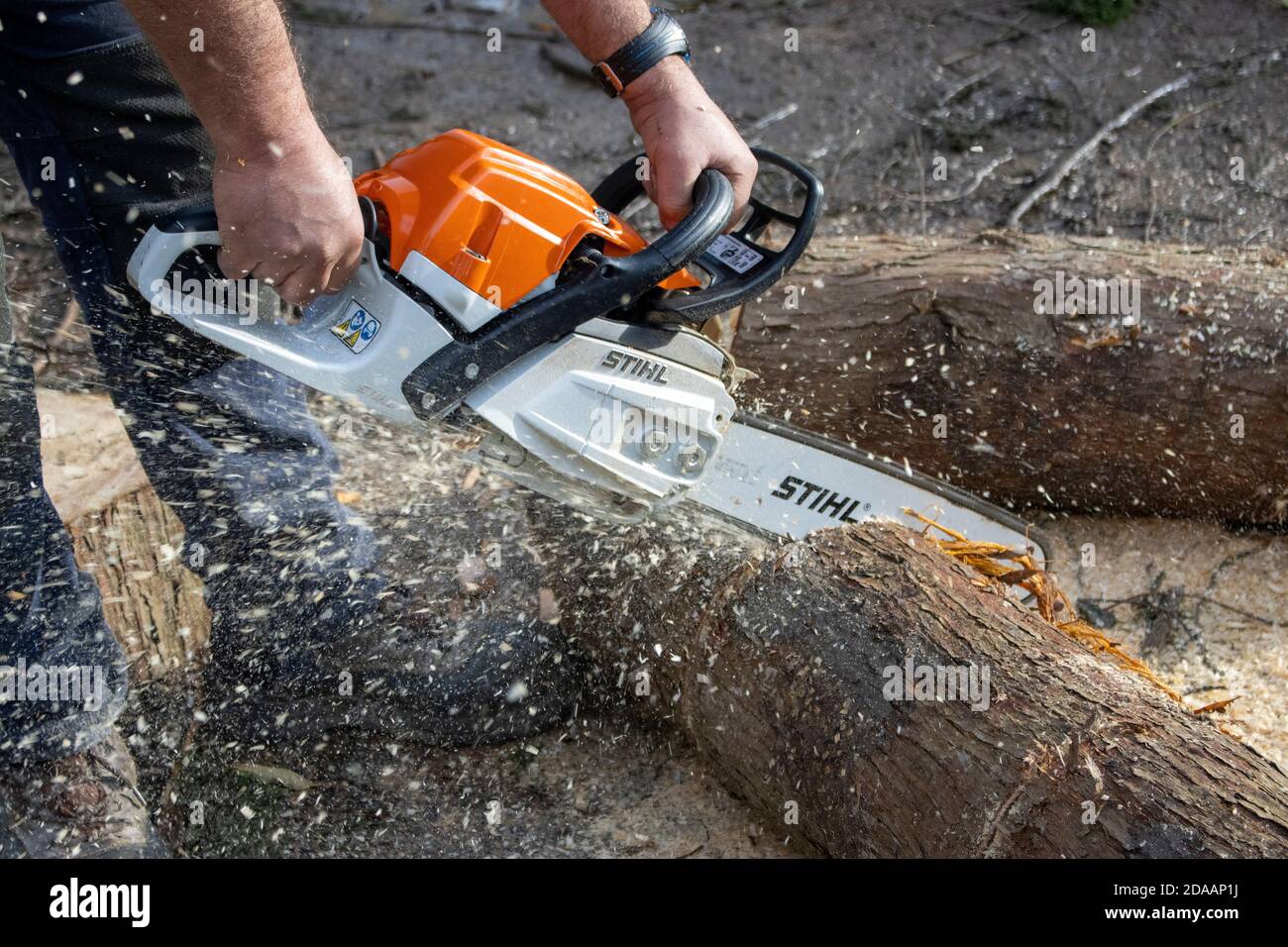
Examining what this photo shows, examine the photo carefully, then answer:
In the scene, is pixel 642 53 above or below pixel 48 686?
above

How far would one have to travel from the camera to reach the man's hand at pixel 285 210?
1650 millimetres

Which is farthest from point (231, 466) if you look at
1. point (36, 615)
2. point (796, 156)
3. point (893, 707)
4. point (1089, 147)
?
point (1089, 147)

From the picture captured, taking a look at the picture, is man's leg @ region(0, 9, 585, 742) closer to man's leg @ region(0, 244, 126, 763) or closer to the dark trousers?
the dark trousers

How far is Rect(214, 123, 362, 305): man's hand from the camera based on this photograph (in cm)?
165

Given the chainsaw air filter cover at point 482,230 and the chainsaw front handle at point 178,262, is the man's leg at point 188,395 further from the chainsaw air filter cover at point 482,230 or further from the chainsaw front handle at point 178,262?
the chainsaw air filter cover at point 482,230

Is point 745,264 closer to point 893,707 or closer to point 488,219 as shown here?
point 488,219

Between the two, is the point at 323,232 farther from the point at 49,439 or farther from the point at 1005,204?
the point at 1005,204

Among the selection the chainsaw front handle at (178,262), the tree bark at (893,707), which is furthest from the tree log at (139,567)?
the tree bark at (893,707)

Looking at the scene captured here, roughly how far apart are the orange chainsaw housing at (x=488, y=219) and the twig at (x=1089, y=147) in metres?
2.45

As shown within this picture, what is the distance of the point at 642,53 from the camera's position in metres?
2.09

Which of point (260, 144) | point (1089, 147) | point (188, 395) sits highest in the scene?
point (260, 144)

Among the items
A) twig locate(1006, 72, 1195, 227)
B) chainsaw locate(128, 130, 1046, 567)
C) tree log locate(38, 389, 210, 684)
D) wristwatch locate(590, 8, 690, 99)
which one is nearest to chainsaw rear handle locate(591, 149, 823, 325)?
chainsaw locate(128, 130, 1046, 567)

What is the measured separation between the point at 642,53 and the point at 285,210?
0.81m

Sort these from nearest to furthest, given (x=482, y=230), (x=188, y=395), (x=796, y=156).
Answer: (x=482, y=230), (x=188, y=395), (x=796, y=156)
